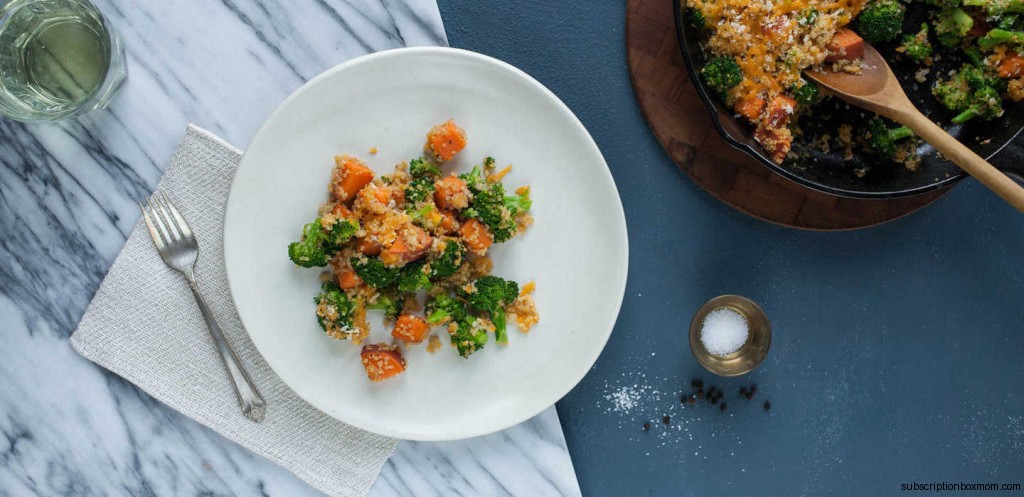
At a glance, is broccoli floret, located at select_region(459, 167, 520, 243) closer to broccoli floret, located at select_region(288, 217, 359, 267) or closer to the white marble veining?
broccoli floret, located at select_region(288, 217, 359, 267)

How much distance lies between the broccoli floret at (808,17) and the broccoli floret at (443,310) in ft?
3.66

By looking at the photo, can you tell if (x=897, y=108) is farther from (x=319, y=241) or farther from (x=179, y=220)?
(x=179, y=220)

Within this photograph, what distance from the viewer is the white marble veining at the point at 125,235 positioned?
83.9 inches

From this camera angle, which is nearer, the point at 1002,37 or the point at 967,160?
the point at 967,160

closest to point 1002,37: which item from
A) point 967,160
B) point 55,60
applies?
point 967,160

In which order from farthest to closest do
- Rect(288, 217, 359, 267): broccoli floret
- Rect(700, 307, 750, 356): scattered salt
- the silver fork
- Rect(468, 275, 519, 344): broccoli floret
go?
Rect(700, 307, 750, 356): scattered salt
the silver fork
Rect(468, 275, 519, 344): broccoli floret
Rect(288, 217, 359, 267): broccoli floret

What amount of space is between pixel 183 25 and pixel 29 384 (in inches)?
42.7

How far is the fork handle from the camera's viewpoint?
2.12 meters

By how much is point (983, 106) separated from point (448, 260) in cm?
144

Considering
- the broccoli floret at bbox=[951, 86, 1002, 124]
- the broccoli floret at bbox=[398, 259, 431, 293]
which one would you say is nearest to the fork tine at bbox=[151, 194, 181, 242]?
the broccoli floret at bbox=[398, 259, 431, 293]

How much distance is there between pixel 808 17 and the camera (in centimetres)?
196

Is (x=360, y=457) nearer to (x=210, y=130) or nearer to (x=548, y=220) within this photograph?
(x=548, y=220)

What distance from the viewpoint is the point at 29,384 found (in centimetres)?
220

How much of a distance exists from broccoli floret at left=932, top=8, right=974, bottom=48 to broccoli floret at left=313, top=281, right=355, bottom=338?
1686 millimetres
